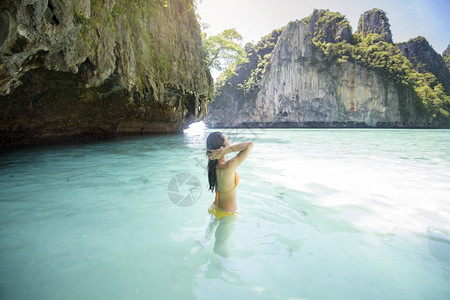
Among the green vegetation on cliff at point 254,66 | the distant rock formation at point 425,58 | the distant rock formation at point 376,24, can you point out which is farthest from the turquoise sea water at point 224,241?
Answer: the distant rock formation at point 425,58

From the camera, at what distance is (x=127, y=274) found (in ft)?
6.40

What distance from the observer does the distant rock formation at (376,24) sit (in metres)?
60.9

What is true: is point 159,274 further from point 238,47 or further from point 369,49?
point 369,49

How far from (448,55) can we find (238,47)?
4398 inches

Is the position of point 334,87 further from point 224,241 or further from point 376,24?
point 224,241

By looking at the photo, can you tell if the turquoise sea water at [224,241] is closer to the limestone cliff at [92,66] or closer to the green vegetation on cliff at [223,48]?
the limestone cliff at [92,66]

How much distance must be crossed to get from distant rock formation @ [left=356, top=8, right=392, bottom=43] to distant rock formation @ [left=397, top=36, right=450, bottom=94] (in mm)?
12021

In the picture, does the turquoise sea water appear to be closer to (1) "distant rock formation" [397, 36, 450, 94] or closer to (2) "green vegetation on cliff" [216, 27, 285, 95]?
(2) "green vegetation on cliff" [216, 27, 285, 95]

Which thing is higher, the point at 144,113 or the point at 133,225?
the point at 144,113

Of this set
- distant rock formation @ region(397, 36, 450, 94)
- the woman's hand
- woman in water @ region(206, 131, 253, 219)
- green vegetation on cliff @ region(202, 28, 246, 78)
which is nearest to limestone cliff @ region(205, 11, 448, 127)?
distant rock formation @ region(397, 36, 450, 94)

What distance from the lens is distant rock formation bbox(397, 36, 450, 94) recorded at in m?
64.6

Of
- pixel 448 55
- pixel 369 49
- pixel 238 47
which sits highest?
pixel 448 55

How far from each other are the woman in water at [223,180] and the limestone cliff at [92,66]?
166 inches

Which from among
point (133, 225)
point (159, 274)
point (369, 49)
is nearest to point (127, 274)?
point (159, 274)
